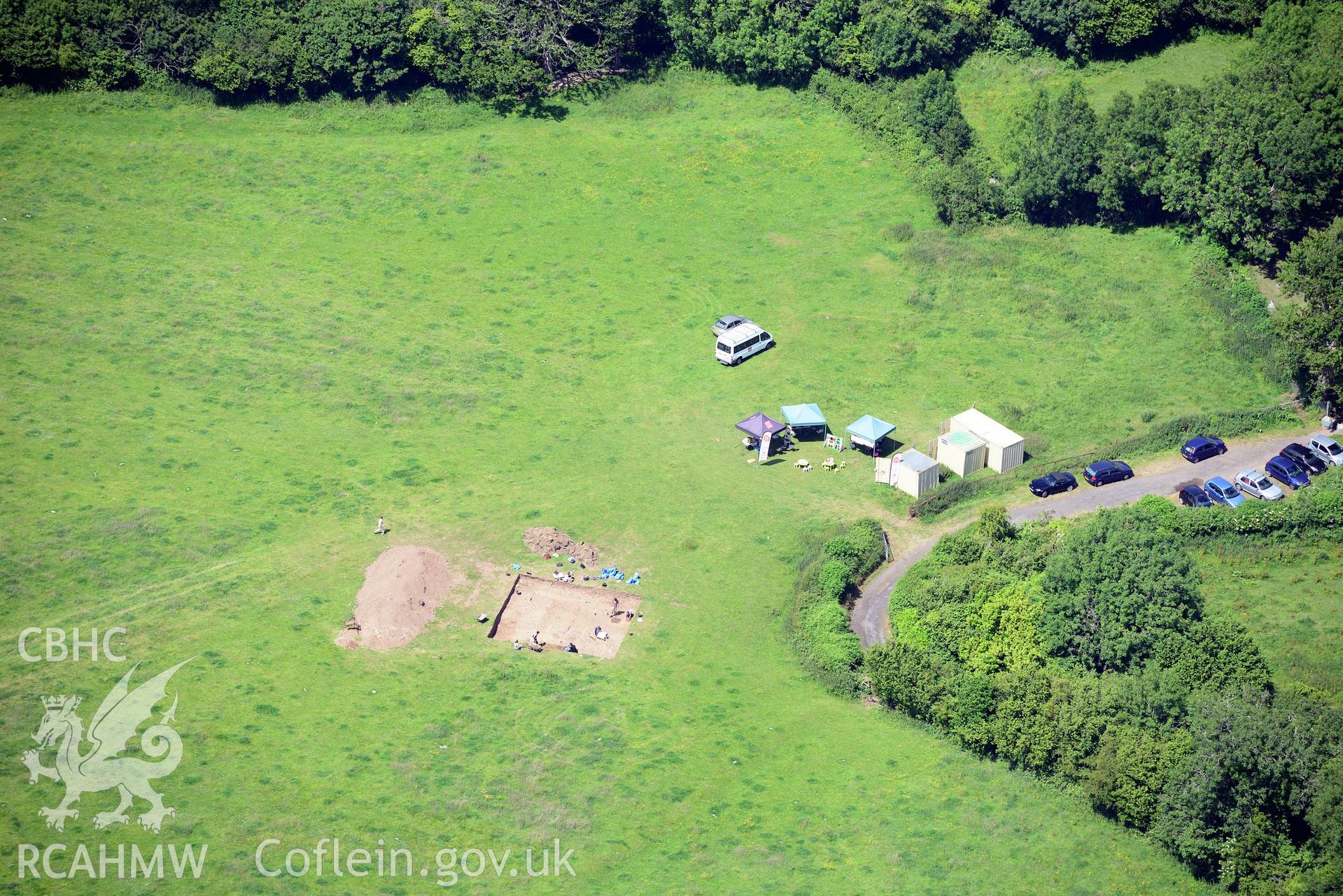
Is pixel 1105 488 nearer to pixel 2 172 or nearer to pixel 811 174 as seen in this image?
pixel 811 174

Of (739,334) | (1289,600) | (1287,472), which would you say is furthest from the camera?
(739,334)

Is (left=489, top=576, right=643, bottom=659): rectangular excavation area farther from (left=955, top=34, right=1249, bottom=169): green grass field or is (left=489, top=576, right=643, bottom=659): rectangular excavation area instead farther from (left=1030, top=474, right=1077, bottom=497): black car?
(left=955, top=34, right=1249, bottom=169): green grass field

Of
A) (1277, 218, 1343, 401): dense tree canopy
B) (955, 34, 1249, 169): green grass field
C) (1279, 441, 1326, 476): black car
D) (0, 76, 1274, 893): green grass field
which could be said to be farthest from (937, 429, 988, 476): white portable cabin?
(955, 34, 1249, 169): green grass field

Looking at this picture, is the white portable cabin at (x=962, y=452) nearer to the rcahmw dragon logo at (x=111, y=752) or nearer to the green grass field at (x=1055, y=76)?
the green grass field at (x=1055, y=76)

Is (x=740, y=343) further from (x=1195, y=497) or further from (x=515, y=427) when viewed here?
(x=1195, y=497)

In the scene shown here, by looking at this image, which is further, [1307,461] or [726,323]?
[726,323]

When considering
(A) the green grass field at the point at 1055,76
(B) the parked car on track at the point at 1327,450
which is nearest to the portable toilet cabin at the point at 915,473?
(B) the parked car on track at the point at 1327,450

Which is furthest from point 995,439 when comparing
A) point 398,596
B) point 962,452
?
point 398,596
